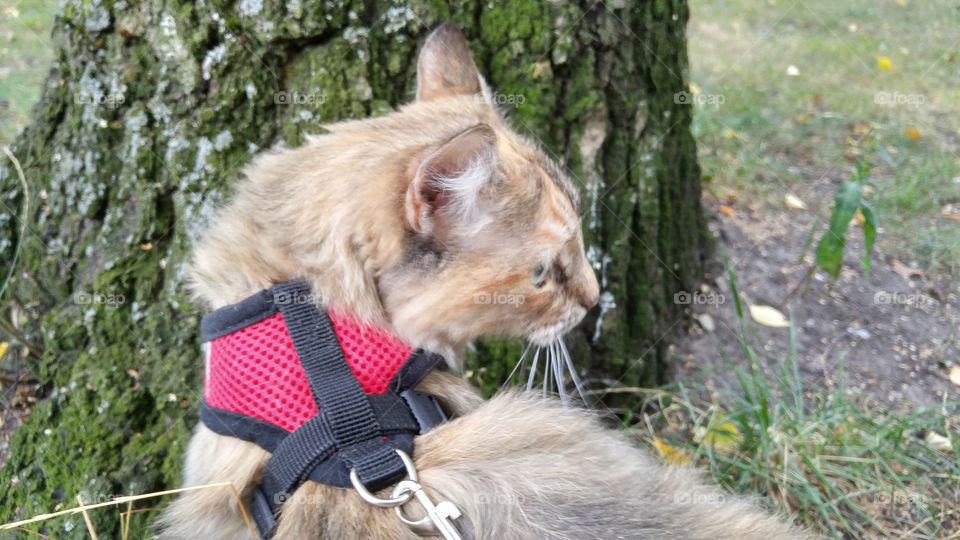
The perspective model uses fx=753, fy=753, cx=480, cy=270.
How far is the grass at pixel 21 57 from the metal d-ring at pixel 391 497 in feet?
12.4

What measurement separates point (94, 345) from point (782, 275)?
3.19 meters

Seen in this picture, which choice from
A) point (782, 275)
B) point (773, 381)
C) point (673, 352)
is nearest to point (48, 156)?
point (673, 352)

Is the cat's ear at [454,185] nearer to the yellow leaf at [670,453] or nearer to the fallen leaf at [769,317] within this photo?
the yellow leaf at [670,453]

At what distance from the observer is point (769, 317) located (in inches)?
141

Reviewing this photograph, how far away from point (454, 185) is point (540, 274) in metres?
0.42

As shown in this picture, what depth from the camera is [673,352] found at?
338cm

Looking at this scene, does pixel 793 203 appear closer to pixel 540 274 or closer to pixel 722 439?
pixel 722 439

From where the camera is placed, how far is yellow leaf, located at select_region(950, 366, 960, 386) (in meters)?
3.30

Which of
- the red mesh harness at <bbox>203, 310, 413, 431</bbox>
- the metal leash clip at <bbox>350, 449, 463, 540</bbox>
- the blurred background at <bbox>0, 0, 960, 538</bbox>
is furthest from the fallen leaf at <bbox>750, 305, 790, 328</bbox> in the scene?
the metal leash clip at <bbox>350, 449, 463, 540</bbox>

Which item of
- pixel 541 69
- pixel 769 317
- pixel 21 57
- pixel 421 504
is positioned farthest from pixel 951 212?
pixel 21 57

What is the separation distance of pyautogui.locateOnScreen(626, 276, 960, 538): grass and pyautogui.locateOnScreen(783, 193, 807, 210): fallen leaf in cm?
166

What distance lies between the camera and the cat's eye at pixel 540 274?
2001 millimetres

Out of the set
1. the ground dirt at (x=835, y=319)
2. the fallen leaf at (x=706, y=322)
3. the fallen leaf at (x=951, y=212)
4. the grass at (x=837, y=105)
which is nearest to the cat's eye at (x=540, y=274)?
the ground dirt at (x=835, y=319)

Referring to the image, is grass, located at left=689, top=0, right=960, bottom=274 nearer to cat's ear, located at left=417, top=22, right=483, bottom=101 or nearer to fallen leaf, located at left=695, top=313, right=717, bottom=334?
fallen leaf, located at left=695, top=313, right=717, bottom=334
